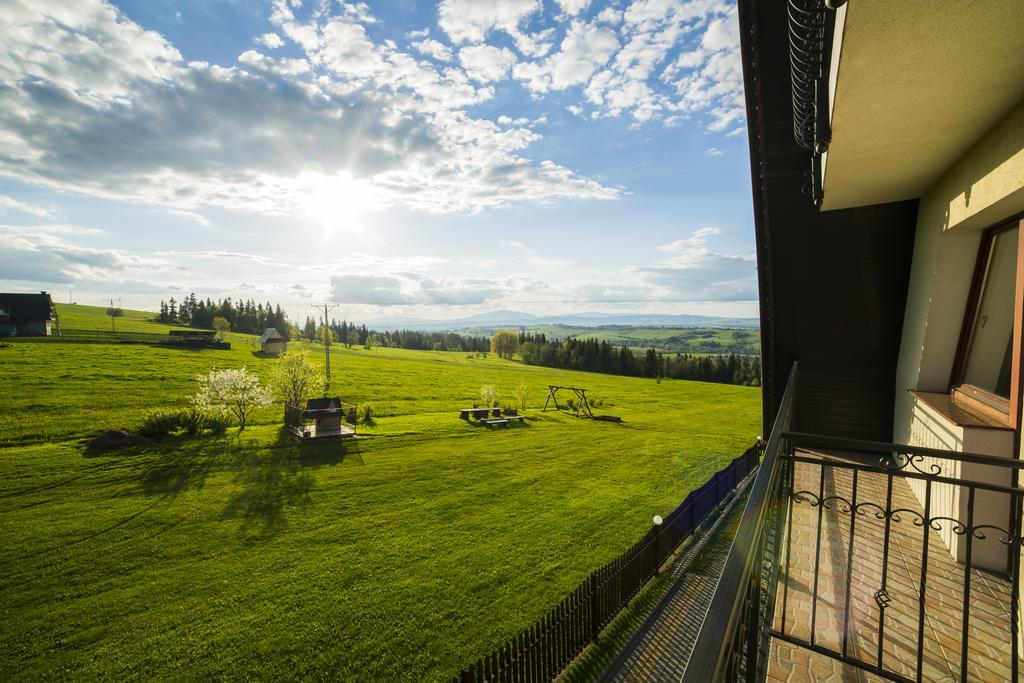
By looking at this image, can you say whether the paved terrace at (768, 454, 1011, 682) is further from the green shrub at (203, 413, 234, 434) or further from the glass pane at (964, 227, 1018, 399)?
the green shrub at (203, 413, 234, 434)

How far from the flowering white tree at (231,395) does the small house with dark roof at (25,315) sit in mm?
45427

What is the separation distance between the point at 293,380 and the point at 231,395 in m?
3.19

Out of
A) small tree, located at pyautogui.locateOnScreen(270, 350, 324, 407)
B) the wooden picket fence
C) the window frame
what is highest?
the window frame

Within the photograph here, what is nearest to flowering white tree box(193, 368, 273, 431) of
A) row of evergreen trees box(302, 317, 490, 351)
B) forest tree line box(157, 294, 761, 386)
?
forest tree line box(157, 294, 761, 386)

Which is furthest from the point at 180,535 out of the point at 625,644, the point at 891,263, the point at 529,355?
the point at 529,355

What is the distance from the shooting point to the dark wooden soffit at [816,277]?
18.9ft

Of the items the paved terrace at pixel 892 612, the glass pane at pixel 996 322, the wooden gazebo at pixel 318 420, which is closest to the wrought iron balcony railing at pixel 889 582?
→ the paved terrace at pixel 892 612

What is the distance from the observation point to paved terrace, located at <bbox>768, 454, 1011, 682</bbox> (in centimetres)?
319

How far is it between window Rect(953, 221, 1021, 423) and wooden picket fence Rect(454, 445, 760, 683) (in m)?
5.90

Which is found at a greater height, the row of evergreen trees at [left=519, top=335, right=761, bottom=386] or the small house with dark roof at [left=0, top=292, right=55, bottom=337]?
the small house with dark roof at [left=0, top=292, right=55, bottom=337]

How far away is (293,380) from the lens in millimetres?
24625

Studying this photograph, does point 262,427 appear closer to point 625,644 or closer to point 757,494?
point 625,644

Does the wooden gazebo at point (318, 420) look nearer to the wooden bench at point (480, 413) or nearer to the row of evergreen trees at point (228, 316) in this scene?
the wooden bench at point (480, 413)

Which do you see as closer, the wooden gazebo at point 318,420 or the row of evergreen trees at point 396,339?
the wooden gazebo at point 318,420
